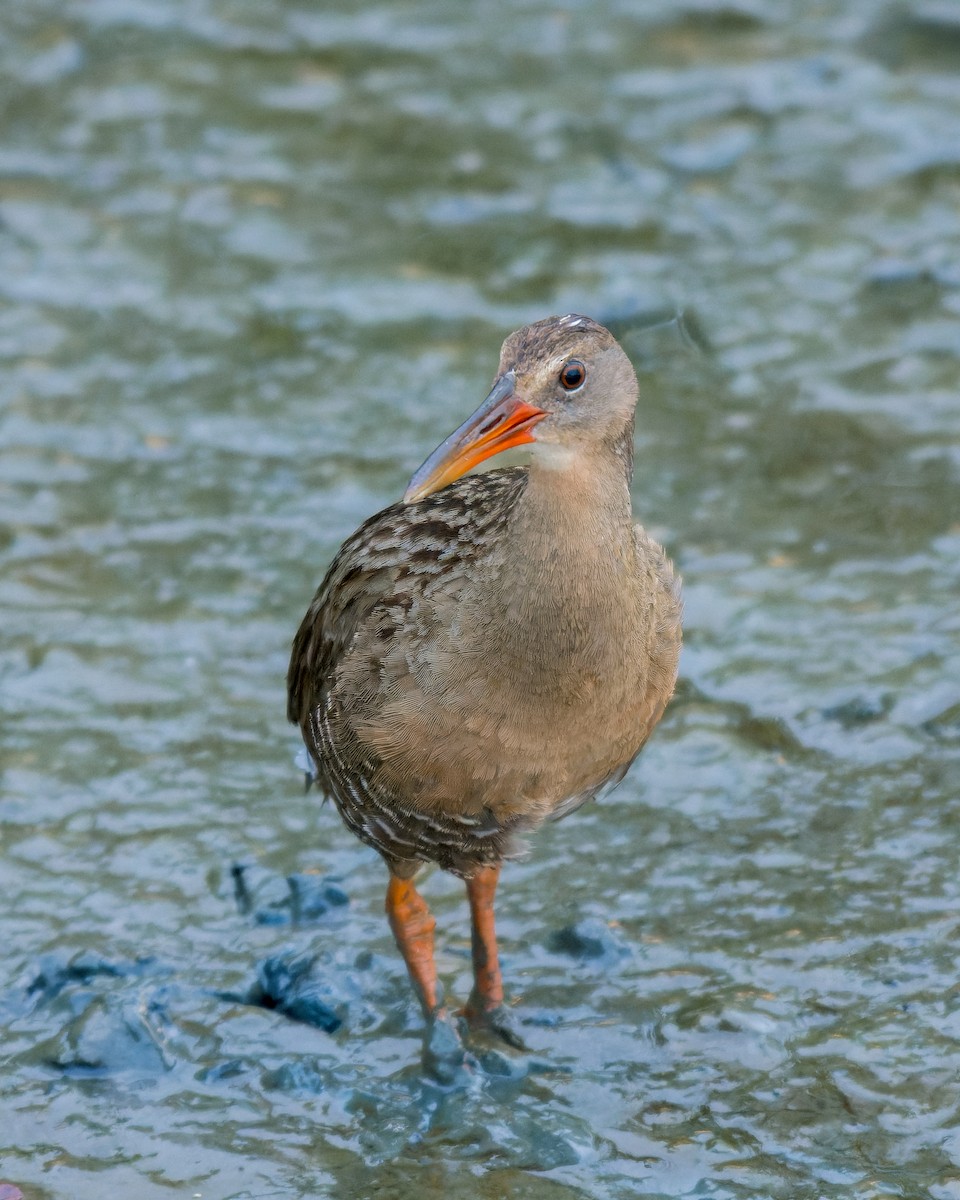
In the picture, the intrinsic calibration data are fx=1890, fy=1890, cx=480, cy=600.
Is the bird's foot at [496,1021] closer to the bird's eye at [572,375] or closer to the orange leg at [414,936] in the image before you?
the orange leg at [414,936]

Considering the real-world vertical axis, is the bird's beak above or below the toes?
above

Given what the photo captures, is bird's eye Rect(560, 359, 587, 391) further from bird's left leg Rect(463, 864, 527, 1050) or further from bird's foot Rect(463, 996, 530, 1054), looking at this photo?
bird's foot Rect(463, 996, 530, 1054)

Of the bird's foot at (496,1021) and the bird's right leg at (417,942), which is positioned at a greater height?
the bird's right leg at (417,942)

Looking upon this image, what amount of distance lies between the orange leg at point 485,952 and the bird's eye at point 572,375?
1336mm

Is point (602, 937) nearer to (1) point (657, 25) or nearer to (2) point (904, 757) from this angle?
(2) point (904, 757)

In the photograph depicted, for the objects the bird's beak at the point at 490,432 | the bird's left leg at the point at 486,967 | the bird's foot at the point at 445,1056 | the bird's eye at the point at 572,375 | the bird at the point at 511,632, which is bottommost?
the bird's foot at the point at 445,1056

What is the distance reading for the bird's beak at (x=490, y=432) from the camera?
422cm

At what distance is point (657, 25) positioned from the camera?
928 cm

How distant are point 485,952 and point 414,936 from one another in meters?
0.20

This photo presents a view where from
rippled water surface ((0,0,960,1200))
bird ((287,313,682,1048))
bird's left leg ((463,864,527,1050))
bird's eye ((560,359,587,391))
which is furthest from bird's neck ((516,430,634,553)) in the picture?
rippled water surface ((0,0,960,1200))

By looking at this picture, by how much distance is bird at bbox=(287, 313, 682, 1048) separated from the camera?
13.9 feet

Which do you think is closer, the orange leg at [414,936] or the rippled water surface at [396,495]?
the rippled water surface at [396,495]

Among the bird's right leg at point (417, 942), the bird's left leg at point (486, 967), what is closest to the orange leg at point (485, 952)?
the bird's left leg at point (486, 967)

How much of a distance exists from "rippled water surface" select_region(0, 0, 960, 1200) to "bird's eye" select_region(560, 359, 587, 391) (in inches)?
62.1
